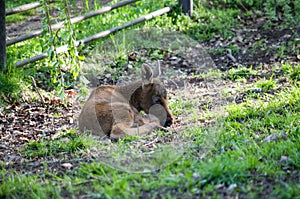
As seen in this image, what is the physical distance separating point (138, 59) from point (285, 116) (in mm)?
3383

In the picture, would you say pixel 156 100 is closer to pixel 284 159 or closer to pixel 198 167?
pixel 198 167

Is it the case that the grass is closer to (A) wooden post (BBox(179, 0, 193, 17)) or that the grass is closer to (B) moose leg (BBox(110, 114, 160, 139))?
(B) moose leg (BBox(110, 114, 160, 139))

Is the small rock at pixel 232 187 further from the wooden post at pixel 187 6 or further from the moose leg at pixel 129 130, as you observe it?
the wooden post at pixel 187 6

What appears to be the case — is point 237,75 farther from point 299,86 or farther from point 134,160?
point 134,160

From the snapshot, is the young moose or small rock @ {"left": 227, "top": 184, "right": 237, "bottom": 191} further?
the young moose

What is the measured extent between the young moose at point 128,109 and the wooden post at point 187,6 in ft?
14.5

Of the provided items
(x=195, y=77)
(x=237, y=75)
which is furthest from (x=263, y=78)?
(x=195, y=77)

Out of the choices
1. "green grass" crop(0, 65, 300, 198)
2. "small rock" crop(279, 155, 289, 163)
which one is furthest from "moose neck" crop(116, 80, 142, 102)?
"small rock" crop(279, 155, 289, 163)

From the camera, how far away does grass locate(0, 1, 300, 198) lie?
164 inches

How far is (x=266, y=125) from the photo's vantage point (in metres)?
5.72

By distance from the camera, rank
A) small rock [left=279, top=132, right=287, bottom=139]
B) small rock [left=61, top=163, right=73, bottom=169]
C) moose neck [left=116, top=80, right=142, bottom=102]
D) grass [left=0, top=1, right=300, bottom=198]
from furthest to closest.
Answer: moose neck [left=116, top=80, right=142, bottom=102]
small rock [left=279, top=132, right=287, bottom=139]
small rock [left=61, top=163, right=73, bottom=169]
grass [left=0, top=1, right=300, bottom=198]

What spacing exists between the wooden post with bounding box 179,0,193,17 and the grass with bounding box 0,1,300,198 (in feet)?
9.15

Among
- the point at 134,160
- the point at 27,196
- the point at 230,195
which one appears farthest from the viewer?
the point at 134,160

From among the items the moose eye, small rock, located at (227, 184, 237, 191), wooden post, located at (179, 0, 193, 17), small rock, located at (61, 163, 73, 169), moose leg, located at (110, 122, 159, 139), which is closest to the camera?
small rock, located at (227, 184, 237, 191)
